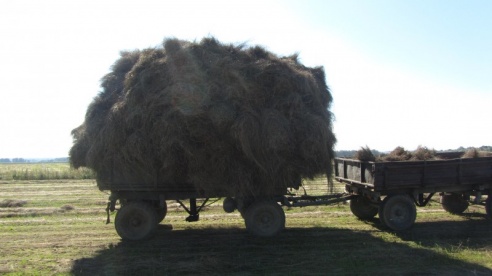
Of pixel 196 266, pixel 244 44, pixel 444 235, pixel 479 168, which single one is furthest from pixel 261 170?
pixel 479 168

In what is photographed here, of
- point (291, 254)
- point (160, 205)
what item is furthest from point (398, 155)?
point (160, 205)

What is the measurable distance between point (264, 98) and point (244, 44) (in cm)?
192

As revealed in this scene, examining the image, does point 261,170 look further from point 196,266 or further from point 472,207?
point 472,207

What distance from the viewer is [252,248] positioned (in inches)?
365

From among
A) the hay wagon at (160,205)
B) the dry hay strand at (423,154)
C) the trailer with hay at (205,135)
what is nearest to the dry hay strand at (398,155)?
the dry hay strand at (423,154)

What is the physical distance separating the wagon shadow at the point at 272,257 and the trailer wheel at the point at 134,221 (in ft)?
0.87

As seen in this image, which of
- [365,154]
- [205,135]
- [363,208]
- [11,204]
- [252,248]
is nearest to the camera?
[252,248]

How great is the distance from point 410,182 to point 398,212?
0.89 meters

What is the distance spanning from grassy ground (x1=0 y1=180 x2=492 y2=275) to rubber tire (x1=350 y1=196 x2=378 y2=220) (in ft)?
0.94

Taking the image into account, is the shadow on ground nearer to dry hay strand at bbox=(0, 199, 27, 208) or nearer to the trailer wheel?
the trailer wheel

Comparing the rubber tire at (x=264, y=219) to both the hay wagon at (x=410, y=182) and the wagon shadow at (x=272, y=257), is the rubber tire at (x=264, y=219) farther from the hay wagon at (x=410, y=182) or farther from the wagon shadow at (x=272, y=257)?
the hay wagon at (x=410, y=182)

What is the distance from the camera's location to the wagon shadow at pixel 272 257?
7.59m

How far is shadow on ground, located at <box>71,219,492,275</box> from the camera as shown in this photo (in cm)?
761

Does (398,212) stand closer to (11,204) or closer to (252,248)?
(252,248)
